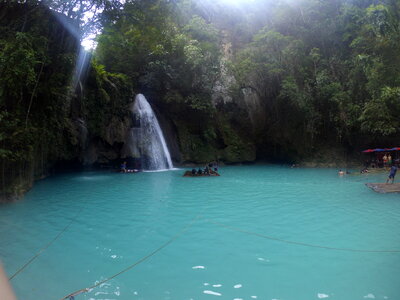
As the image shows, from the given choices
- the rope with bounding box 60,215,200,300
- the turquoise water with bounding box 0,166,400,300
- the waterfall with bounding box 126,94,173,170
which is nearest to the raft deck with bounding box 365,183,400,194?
the turquoise water with bounding box 0,166,400,300

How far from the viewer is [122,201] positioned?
10.5 m

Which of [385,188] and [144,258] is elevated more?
[385,188]

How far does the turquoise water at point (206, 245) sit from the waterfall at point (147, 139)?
413 inches

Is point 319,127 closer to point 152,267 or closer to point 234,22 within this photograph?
point 234,22

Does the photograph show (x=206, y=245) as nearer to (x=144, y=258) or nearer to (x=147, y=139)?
(x=144, y=258)

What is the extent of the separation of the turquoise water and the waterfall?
10493 millimetres

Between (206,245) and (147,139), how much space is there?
16.6 meters

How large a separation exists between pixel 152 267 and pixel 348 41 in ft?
83.0

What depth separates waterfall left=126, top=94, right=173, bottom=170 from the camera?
21578mm

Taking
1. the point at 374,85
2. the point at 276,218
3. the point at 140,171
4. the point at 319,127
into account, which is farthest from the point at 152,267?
the point at 319,127

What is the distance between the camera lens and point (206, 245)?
19.5 feet

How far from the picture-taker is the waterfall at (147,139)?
21578 millimetres

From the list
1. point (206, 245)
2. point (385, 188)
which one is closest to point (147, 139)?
point (385, 188)

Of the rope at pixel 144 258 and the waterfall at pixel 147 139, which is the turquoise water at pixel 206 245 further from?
the waterfall at pixel 147 139
